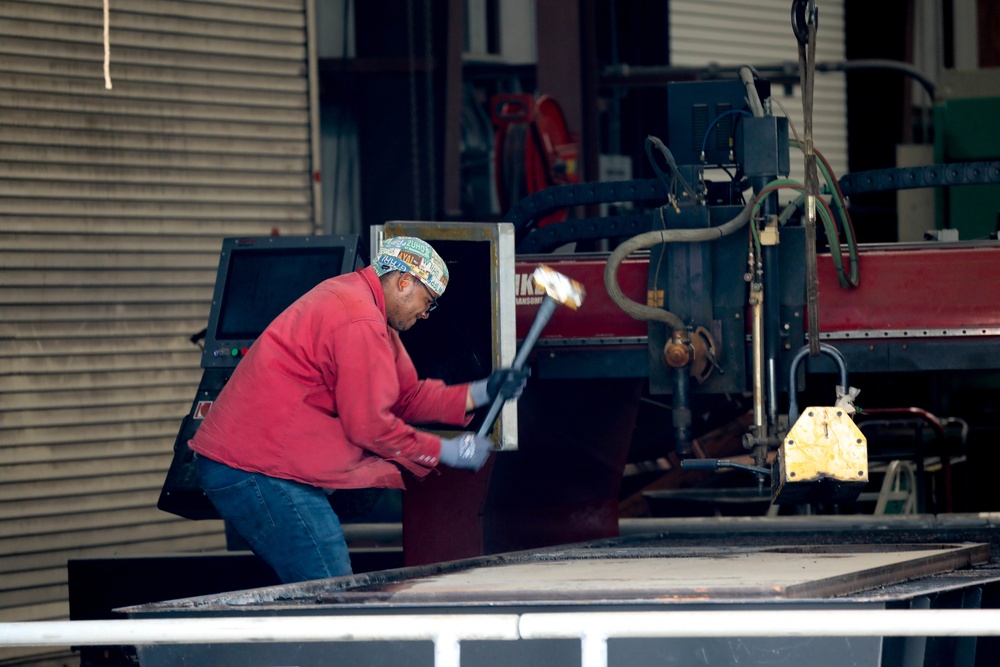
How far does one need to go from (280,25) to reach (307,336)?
5099 millimetres

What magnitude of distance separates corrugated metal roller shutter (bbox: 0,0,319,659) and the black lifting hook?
15.9 ft

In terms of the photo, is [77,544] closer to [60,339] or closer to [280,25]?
[60,339]

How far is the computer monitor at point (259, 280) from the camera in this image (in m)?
6.43

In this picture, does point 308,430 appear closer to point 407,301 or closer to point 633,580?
point 407,301

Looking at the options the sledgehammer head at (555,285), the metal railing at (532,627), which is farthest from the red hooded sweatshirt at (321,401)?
the metal railing at (532,627)

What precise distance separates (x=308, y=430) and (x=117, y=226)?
163 inches

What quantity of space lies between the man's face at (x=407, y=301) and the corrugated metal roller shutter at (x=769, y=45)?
8805 mm

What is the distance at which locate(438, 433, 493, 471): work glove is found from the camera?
5.16 meters

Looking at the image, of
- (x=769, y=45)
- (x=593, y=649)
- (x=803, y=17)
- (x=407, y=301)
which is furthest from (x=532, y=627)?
(x=769, y=45)

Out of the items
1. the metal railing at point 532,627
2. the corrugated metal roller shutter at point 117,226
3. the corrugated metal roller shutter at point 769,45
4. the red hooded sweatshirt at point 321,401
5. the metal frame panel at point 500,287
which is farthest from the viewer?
the corrugated metal roller shutter at point 769,45

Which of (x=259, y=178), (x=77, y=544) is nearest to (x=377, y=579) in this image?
(x=77, y=544)

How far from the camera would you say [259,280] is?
6.54 m

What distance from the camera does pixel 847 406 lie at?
489 centimetres

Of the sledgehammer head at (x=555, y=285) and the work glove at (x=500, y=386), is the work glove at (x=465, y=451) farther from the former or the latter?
the sledgehammer head at (x=555, y=285)
